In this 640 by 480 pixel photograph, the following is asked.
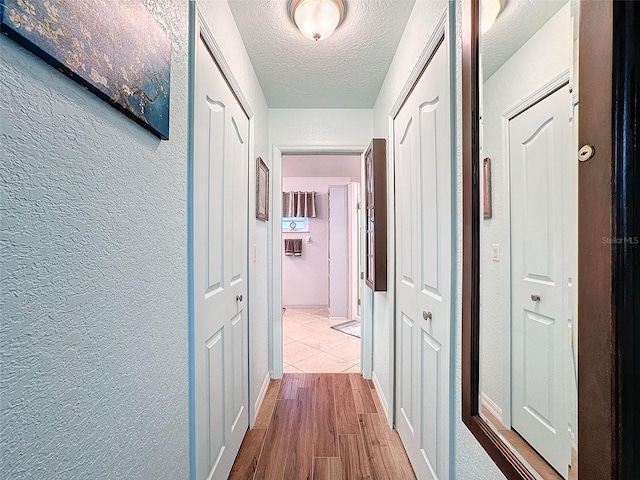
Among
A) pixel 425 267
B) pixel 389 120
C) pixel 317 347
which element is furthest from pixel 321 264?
pixel 425 267

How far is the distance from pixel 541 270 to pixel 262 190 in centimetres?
189

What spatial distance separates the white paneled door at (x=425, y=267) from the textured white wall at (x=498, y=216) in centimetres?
21

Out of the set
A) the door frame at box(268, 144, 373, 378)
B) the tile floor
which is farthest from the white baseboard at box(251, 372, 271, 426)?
the tile floor

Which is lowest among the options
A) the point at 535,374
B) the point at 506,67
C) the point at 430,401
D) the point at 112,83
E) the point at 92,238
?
the point at 430,401

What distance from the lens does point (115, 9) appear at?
622mm

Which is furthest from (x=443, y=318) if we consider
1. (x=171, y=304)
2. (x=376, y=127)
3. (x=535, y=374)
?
(x=376, y=127)

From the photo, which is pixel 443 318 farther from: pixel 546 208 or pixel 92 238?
pixel 92 238

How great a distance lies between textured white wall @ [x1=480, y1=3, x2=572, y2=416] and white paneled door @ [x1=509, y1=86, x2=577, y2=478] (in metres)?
0.03

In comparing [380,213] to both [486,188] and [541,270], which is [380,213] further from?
[541,270]

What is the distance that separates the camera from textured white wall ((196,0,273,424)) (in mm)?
1397

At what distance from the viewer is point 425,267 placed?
4.52ft

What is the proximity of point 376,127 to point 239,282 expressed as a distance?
1682mm

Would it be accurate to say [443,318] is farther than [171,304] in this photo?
Yes

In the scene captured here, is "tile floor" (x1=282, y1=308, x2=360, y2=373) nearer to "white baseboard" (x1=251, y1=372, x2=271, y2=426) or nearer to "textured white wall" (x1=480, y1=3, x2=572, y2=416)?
"white baseboard" (x1=251, y1=372, x2=271, y2=426)
